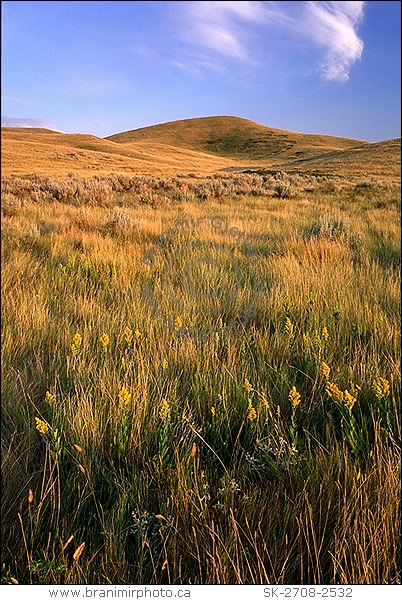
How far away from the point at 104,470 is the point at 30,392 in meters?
0.81

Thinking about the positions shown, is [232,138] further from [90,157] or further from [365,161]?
[365,161]

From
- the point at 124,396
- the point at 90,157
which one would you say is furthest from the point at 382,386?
the point at 90,157

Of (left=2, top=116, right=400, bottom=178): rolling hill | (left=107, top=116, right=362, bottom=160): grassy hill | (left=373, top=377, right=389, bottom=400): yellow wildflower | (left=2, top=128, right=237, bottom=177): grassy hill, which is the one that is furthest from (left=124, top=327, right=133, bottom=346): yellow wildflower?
(left=107, top=116, right=362, bottom=160): grassy hill

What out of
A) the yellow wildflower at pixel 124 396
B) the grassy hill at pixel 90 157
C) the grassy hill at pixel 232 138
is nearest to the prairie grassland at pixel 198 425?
the yellow wildflower at pixel 124 396

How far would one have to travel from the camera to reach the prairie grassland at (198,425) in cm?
129

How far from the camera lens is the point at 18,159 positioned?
4497 centimetres

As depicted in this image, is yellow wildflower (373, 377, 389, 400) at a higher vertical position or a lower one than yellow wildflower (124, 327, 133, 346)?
lower

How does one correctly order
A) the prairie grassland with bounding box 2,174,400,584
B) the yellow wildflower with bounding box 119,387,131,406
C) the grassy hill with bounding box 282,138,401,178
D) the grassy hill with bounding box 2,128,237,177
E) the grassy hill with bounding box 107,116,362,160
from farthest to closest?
the grassy hill with bounding box 107,116,362,160 < the grassy hill with bounding box 282,138,401,178 < the grassy hill with bounding box 2,128,237,177 < the yellow wildflower with bounding box 119,387,131,406 < the prairie grassland with bounding box 2,174,400,584

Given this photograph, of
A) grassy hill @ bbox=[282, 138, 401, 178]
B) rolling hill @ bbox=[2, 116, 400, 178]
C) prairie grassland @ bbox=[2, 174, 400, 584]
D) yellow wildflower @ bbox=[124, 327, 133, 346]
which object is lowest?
prairie grassland @ bbox=[2, 174, 400, 584]

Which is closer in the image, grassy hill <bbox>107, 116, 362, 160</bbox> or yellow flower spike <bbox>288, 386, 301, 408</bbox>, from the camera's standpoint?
yellow flower spike <bbox>288, 386, 301, 408</bbox>

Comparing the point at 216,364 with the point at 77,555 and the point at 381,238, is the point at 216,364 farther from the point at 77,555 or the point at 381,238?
the point at 381,238

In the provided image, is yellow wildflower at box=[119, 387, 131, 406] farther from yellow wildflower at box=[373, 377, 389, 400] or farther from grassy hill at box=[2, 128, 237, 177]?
grassy hill at box=[2, 128, 237, 177]

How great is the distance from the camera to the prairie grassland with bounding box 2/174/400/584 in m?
1.29

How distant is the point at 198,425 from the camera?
6.33 feet
